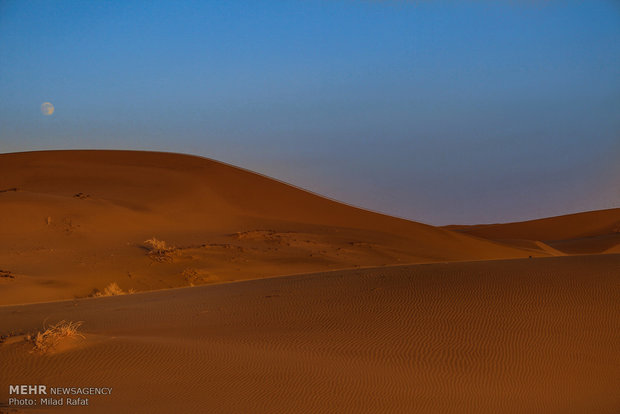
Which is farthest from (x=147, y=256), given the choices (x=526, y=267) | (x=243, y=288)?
(x=526, y=267)

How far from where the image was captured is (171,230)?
1125 inches

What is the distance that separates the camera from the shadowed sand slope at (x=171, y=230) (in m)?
20.5

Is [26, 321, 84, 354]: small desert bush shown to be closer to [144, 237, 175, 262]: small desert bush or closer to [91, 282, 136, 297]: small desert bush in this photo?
[91, 282, 136, 297]: small desert bush

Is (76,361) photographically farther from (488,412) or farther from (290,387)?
(488,412)

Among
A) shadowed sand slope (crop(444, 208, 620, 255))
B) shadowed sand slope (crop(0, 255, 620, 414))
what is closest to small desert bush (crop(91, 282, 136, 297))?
shadowed sand slope (crop(0, 255, 620, 414))

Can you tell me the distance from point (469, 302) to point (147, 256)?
14475mm

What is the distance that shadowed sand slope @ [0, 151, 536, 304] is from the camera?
20500 millimetres

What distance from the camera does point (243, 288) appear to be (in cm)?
1411

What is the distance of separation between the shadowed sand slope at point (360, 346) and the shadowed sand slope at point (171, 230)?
7130 millimetres

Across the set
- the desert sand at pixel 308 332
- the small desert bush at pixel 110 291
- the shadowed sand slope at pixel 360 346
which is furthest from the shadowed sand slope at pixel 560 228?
the shadowed sand slope at pixel 360 346

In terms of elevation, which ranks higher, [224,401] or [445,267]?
[445,267]

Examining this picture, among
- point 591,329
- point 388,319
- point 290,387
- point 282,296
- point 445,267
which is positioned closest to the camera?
point 290,387

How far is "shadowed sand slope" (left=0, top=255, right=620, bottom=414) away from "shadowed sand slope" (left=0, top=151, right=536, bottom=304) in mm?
7130

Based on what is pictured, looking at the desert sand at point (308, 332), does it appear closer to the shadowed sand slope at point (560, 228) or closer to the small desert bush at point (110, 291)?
the small desert bush at point (110, 291)
